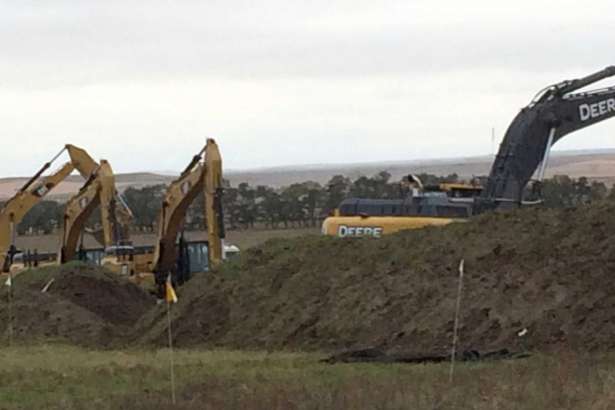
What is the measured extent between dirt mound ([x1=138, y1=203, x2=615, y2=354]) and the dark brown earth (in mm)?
27

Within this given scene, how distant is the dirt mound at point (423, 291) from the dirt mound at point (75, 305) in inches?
65.0

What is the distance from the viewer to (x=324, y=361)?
20.2m

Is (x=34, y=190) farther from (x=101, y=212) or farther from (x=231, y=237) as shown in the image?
(x=231, y=237)

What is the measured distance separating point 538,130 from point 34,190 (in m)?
16.1

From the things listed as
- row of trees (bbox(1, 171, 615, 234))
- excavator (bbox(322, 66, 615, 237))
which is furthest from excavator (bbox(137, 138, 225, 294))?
row of trees (bbox(1, 171, 615, 234))

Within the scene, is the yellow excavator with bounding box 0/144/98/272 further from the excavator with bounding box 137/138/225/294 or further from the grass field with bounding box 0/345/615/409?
the grass field with bounding box 0/345/615/409

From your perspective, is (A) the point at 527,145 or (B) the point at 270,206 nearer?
(A) the point at 527,145

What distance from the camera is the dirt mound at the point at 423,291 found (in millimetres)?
21656

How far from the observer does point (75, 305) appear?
33.1 meters

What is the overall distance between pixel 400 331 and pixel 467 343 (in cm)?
183

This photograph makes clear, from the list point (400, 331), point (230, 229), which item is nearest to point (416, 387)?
point (400, 331)

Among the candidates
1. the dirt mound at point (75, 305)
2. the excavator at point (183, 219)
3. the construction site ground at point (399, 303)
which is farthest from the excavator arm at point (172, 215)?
the construction site ground at point (399, 303)

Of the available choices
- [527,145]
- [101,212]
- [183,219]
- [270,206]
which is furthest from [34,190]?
[270,206]

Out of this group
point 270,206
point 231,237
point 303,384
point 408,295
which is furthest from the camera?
point 270,206
